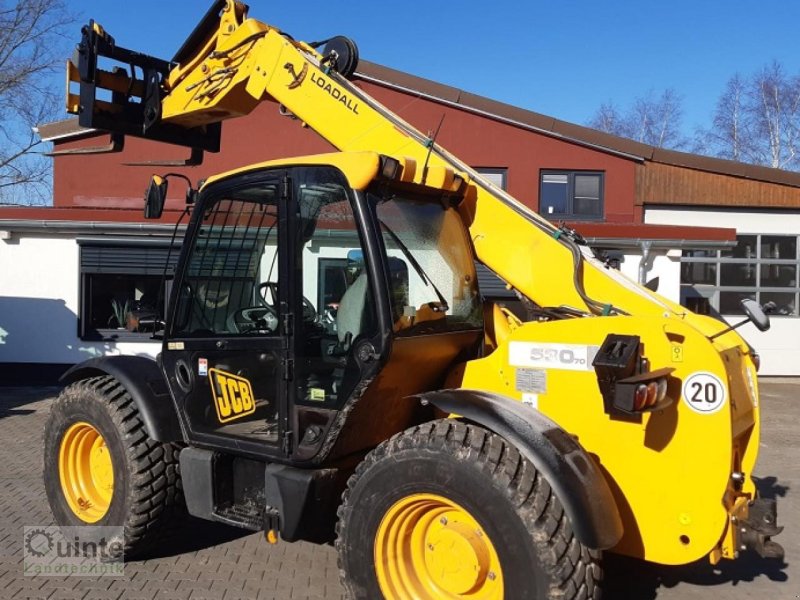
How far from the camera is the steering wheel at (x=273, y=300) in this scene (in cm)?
363

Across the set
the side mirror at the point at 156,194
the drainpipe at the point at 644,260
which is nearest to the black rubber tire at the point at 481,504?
the side mirror at the point at 156,194

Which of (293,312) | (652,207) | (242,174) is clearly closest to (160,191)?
(242,174)

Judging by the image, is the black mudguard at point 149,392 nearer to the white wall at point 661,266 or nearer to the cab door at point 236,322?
the cab door at point 236,322

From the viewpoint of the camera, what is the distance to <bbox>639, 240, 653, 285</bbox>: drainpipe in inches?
458

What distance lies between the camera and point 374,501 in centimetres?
322

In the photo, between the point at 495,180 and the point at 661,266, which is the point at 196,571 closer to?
the point at 661,266

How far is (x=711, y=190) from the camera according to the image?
14.3 m

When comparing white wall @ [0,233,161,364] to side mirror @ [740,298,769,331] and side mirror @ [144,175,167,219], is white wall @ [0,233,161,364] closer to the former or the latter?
side mirror @ [144,175,167,219]

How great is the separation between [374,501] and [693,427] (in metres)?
1.44

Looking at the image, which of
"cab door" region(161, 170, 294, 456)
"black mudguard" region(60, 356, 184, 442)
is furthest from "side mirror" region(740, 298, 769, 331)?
"black mudguard" region(60, 356, 184, 442)

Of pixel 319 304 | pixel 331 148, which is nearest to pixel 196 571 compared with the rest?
pixel 319 304

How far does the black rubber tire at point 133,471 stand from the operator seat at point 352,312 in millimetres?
1501

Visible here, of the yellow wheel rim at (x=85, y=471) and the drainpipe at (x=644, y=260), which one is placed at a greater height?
the drainpipe at (x=644, y=260)

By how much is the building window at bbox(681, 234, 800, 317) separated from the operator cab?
12333mm
